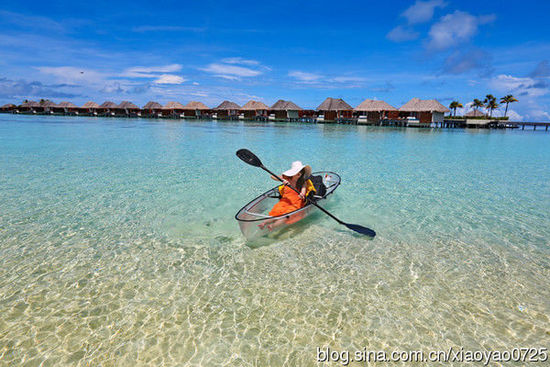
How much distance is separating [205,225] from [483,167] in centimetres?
1674

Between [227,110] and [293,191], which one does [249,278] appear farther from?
[227,110]

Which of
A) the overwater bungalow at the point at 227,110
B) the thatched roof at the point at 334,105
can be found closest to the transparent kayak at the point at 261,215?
the thatched roof at the point at 334,105

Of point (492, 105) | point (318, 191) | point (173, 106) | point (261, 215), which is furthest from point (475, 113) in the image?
point (261, 215)

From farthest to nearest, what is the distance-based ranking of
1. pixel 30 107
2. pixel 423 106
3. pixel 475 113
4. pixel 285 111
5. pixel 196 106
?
1. pixel 30 107
2. pixel 196 106
3. pixel 475 113
4. pixel 285 111
5. pixel 423 106

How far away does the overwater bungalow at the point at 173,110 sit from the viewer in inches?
2901

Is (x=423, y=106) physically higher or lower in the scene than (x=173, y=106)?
lower

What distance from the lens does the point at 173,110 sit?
7444 centimetres

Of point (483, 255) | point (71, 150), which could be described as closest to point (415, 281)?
point (483, 255)

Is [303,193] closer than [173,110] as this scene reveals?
Yes

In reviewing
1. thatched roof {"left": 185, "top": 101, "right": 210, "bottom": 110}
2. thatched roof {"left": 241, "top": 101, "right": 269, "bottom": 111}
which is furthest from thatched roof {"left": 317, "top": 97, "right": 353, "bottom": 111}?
thatched roof {"left": 185, "top": 101, "right": 210, "bottom": 110}

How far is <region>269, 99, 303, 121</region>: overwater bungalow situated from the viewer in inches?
2542

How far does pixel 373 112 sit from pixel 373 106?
4.10 feet

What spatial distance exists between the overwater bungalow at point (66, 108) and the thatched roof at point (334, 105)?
242 feet

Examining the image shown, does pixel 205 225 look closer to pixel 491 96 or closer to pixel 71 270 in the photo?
pixel 71 270
